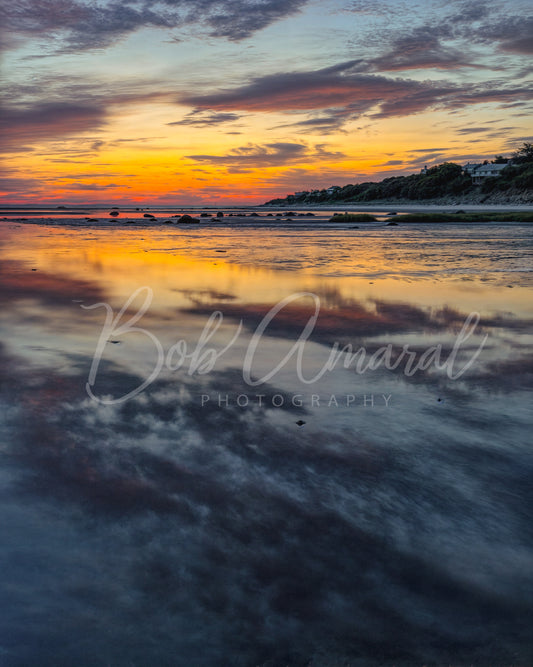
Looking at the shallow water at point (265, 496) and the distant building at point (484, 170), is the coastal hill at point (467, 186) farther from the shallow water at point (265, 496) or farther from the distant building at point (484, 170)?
the shallow water at point (265, 496)

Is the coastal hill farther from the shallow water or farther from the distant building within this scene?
the shallow water

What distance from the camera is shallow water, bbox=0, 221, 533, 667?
7.82ft

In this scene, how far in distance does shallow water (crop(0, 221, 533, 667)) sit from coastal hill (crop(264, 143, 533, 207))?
80387 mm

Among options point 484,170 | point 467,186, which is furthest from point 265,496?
point 484,170

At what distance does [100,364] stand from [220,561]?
4.05 meters

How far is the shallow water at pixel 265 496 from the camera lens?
93.9 inches

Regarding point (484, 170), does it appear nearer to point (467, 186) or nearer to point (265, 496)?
point (467, 186)

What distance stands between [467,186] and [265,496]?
106 meters

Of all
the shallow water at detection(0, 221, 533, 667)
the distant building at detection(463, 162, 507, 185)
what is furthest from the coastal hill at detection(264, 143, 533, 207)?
the shallow water at detection(0, 221, 533, 667)

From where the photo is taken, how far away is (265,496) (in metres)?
3.46

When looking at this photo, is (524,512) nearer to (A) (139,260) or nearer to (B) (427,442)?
(B) (427,442)

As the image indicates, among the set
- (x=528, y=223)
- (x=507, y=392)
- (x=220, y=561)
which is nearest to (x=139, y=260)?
(x=507, y=392)

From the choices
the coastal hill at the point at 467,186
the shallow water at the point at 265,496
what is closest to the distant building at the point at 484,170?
the coastal hill at the point at 467,186

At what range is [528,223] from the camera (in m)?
41.0
